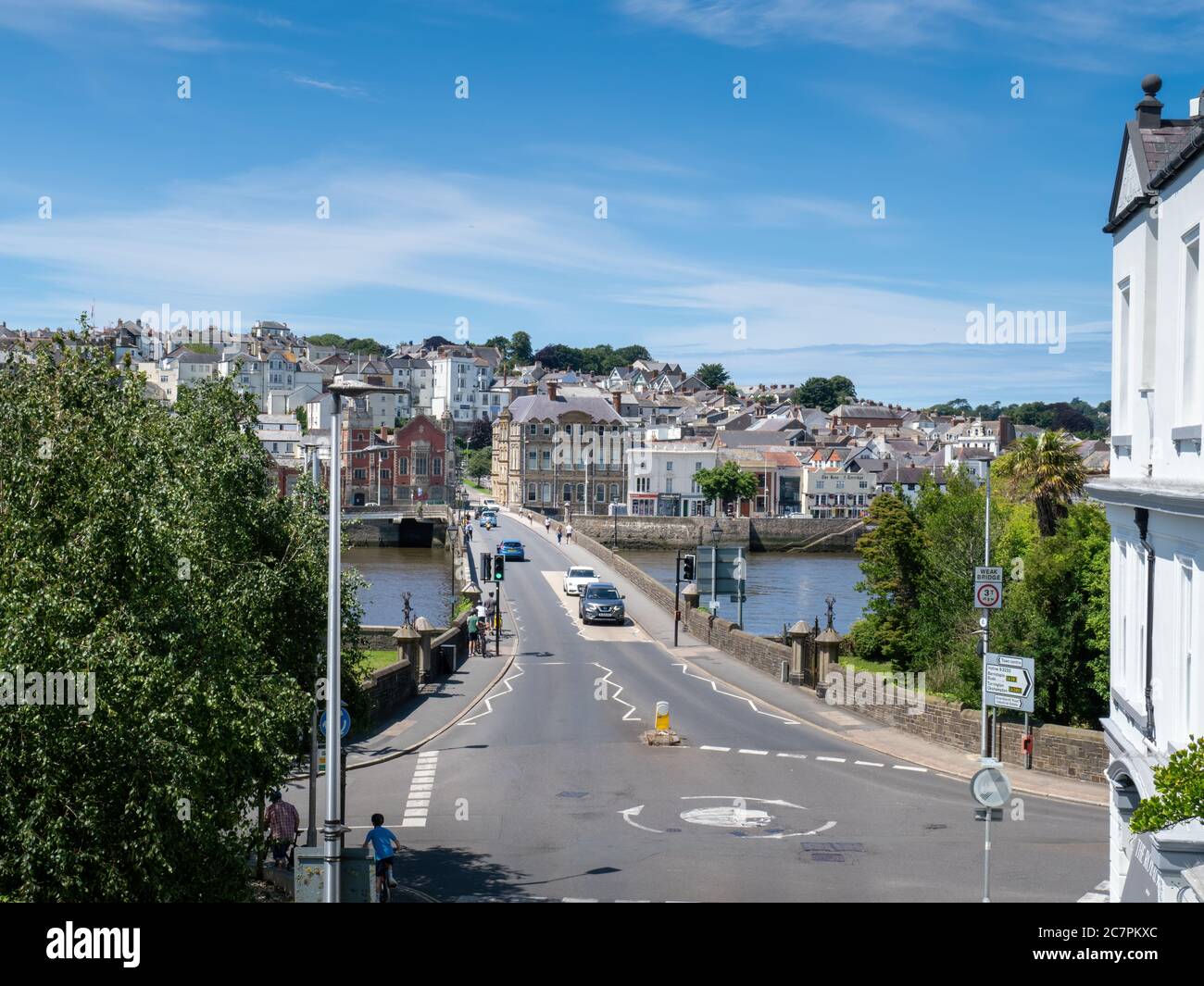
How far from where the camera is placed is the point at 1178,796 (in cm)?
816

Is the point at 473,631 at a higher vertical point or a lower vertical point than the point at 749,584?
higher

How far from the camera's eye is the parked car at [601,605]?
52.7m

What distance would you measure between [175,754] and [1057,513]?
3522cm

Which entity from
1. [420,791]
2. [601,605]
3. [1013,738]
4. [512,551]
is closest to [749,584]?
[512,551]

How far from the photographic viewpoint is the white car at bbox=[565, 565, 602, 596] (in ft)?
207

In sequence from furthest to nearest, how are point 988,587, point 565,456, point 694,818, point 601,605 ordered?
point 565,456 → point 601,605 → point 988,587 → point 694,818

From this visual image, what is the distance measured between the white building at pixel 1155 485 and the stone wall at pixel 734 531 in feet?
359

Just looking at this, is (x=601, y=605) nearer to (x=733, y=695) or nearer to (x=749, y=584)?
(x=733, y=695)

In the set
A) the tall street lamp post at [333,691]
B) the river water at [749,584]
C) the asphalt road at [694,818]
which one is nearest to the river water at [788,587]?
the river water at [749,584]

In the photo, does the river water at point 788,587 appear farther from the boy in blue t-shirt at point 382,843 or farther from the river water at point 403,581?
the boy in blue t-shirt at point 382,843

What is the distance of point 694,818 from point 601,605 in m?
31.1

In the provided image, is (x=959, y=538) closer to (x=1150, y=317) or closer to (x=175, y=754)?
(x=1150, y=317)

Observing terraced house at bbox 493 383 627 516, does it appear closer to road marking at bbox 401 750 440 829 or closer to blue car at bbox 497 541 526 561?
blue car at bbox 497 541 526 561
